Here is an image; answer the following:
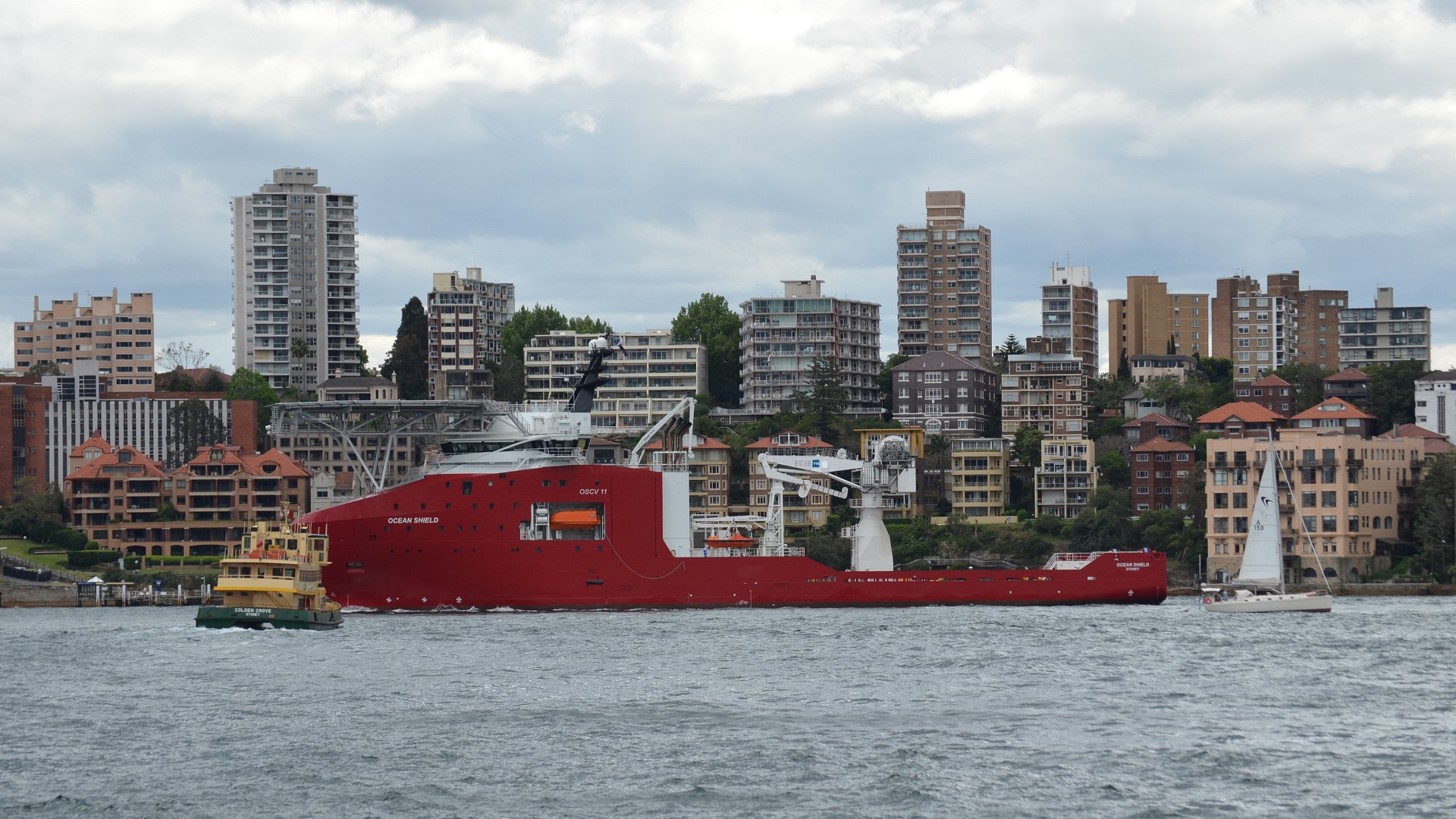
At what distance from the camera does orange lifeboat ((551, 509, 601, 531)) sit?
184 feet

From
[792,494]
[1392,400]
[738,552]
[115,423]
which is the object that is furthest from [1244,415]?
[115,423]

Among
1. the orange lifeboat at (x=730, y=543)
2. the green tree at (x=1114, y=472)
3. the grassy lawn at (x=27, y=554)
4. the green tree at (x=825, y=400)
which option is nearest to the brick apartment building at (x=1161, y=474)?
the green tree at (x=1114, y=472)

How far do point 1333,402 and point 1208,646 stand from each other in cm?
4606

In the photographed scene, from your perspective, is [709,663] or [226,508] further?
[226,508]

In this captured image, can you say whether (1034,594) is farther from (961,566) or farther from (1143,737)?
(1143,737)

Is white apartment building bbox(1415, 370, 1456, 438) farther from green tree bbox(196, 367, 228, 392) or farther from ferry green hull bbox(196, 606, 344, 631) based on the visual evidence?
green tree bbox(196, 367, 228, 392)

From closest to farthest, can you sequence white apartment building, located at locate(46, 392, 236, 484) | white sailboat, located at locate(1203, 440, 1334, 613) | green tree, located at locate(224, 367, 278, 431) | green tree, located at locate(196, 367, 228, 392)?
1. white sailboat, located at locate(1203, 440, 1334, 613)
2. white apartment building, located at locate(46, 392, 236, 484)
3. green tree, located at locate(224, 367, 278, 431)
4. green tree, located at locate(196, 367, 228, 392)

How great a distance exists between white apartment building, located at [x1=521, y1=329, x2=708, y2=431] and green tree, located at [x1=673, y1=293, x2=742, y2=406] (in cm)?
391

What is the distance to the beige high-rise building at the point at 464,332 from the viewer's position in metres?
107

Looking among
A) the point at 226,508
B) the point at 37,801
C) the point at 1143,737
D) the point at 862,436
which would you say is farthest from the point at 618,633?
the point at 862,436

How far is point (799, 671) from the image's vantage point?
37.8 meters

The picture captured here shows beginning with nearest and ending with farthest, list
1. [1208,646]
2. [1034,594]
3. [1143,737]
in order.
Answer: [1143,737] < [1208,646] < [1034,594]

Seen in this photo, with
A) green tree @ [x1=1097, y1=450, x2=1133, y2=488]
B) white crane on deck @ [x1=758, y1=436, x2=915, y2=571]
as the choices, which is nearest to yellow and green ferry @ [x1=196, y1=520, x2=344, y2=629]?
white crane on deck @ [x1=758, y1=436, x2=915, y2=571]

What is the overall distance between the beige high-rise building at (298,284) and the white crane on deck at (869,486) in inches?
2846
